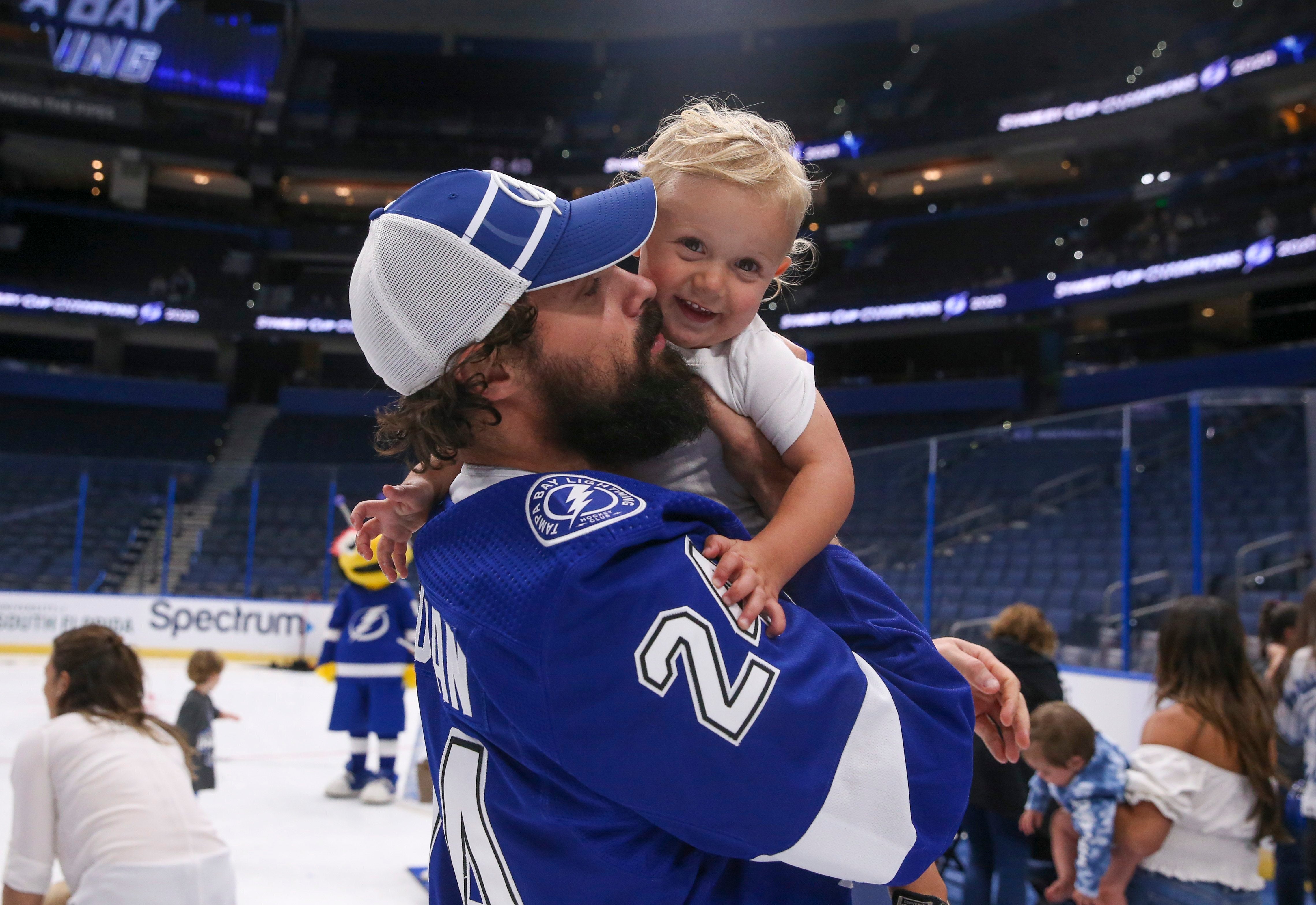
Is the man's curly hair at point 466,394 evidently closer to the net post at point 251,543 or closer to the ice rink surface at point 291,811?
the ice rink surface at point 291,811

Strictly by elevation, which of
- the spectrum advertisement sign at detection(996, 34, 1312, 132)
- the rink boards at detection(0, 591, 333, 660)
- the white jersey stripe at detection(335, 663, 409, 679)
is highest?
the spectrum advertisement sign at detection(996, 34, 1312, 132)

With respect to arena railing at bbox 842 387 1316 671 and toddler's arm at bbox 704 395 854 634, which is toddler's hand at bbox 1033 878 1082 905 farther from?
toddler's arm at bbox 704 395 854 634

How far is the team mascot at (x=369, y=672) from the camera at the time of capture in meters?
→ 6.89

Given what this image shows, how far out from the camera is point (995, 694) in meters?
1.23

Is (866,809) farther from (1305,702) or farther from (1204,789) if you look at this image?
(1305,702)

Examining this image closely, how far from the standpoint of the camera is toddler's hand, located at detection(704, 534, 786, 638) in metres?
0.97

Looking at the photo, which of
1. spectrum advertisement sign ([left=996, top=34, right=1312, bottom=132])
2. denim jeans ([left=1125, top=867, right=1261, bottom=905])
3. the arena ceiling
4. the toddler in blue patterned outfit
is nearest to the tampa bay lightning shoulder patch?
the toddler in blue patterned outfit

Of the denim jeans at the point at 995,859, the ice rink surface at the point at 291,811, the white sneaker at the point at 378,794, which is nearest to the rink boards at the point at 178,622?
the ice rink surface at the point at 291,811

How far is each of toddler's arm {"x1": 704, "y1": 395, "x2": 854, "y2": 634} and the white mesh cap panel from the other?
340 mm

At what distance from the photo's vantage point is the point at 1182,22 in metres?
22.8

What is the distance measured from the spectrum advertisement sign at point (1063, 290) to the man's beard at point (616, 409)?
19.2 m

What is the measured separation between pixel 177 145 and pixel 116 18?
3236mm

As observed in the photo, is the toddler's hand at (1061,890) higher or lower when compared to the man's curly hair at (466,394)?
lower

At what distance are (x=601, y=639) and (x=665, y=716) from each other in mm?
85
